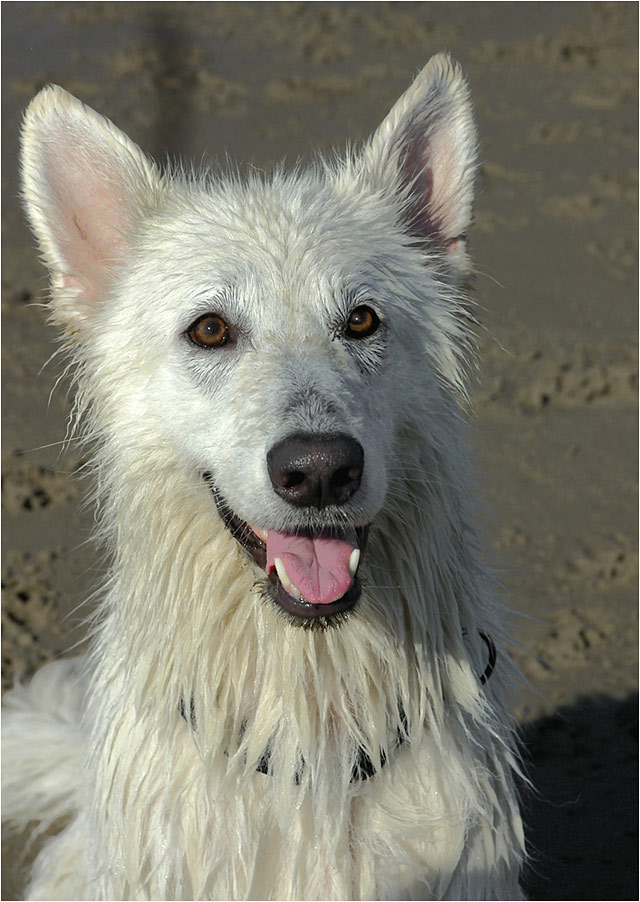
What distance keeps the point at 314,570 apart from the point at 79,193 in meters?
1.22

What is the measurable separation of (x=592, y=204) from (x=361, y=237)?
5448 mm

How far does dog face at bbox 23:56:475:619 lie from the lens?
2.44m

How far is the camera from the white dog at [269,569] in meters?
2.65

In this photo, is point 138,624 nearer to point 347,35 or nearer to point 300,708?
point 300,708

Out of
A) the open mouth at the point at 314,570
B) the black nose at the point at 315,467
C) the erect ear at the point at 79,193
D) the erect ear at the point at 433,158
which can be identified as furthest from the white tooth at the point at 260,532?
the erect ear at the point at 433,158

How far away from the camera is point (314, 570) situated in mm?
2473

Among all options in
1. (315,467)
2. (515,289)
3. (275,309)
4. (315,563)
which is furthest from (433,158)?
(515,289)

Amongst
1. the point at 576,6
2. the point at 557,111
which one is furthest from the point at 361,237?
the point at 576,6

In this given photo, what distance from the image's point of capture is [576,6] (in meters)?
10.3

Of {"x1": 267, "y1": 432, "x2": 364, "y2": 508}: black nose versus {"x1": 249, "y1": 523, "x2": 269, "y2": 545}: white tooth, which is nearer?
{"x1": 267, "y1": 432, "x2": 364, "y2": 508}: black nose

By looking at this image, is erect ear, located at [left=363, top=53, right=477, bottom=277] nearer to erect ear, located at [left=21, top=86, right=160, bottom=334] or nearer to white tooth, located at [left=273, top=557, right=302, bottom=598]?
erect ear, located at [left=21, top=86, right=160, bottom=334]

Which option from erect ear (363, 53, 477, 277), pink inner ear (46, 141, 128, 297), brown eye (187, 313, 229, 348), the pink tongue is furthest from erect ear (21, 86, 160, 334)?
the pink tongue

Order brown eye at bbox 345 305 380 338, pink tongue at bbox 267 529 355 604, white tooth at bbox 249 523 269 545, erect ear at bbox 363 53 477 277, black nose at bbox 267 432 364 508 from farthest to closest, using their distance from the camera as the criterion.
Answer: erect ear at bbox 363 53 477 277 < brown eye at bbox 345 305 380 338 < white tooth at bbox 249 523 269 545 < pink tongue at bbox 267 529 355 604 < black nose at bbox 267 432 364 508

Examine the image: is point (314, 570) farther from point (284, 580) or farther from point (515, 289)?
point (515, 289)
